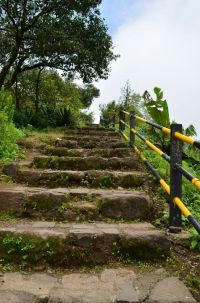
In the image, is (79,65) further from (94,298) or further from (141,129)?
(94,298)

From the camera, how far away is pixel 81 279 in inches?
137

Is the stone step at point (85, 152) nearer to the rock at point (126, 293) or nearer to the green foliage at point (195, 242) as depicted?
the green foliage at point (195, 242)

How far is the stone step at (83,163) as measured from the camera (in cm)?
618

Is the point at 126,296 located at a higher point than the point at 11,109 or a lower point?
lower

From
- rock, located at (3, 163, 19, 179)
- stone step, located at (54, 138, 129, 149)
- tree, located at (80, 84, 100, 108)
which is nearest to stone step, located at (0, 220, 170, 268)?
rock, located at (3, 163, 19, 179)

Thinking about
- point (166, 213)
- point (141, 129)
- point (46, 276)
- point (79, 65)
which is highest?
point (79, 65)

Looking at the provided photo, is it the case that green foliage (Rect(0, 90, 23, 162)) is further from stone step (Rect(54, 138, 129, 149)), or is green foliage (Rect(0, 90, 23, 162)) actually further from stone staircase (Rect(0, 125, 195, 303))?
stone step (Rect(54, 138, 129, 149))

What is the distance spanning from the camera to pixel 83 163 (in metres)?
6.25

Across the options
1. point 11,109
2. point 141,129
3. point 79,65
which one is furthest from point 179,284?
point 79,65

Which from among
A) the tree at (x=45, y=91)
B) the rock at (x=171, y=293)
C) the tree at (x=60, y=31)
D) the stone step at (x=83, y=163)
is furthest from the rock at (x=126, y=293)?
the tree at (x=45, y=91)

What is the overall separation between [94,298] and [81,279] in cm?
40

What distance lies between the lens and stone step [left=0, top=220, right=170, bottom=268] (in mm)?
3793

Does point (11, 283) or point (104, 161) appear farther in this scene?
point (104, 161)

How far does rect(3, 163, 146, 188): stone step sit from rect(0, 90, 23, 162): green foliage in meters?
0.81
